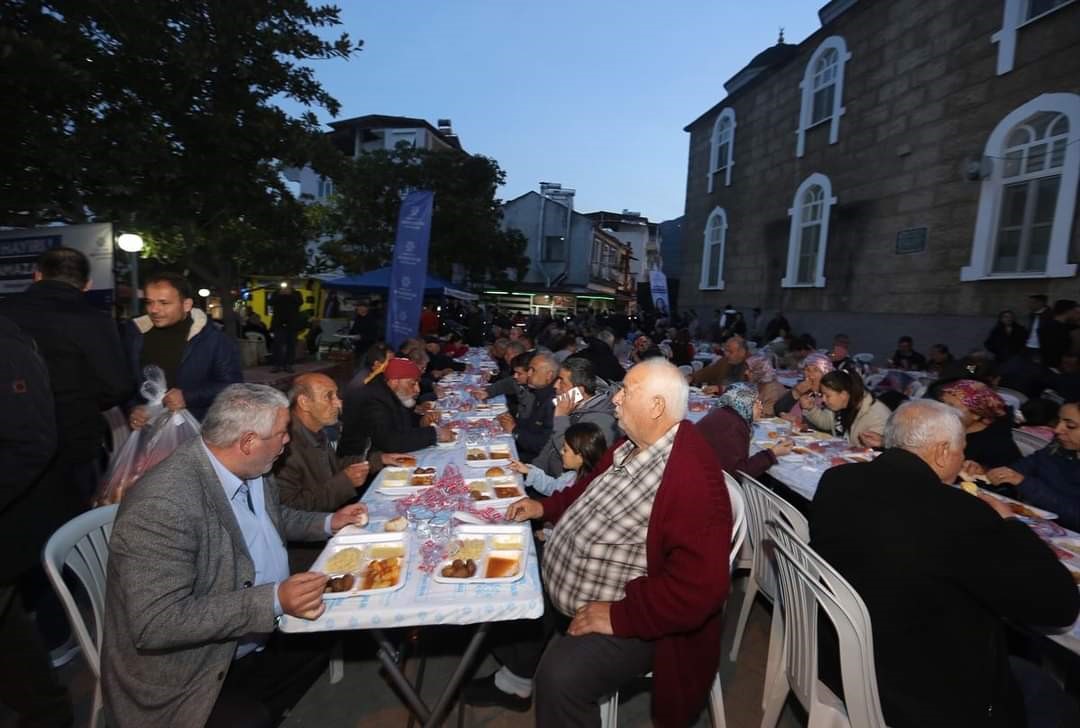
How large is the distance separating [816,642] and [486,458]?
7.93 feet

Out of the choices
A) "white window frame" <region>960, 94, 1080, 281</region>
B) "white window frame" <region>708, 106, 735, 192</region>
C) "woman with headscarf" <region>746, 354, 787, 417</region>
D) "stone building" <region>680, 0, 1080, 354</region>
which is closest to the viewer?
"woman with headscarf" <region>746, 354, 787, 417</region>

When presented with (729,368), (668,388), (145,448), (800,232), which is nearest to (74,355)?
(145,448)

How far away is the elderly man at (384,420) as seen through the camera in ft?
13.4

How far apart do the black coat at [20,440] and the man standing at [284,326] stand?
10829 millimetres

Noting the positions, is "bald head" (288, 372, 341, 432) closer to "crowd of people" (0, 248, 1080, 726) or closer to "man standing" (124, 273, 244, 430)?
"crowd of people" (0, 248, 1080, 726)

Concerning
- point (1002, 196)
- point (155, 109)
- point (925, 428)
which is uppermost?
point (1002, 196)

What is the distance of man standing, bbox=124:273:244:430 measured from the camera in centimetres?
369

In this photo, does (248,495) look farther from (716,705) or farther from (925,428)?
(925,428)

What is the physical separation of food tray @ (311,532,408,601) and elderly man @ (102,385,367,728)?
0.62 ft

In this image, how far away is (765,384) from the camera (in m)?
6.68

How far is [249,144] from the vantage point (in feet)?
23.0

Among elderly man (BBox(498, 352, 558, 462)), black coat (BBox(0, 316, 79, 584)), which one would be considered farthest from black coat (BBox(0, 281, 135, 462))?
elderly man (BBox(498, 352, 558, 462))

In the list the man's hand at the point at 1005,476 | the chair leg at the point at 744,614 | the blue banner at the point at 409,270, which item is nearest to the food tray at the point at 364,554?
the chair leg at the point at 744,614

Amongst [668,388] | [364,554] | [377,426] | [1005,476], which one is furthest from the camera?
[377,426]
